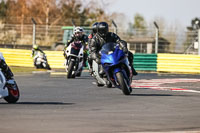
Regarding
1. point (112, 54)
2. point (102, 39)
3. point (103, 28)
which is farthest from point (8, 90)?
point (102, 39)

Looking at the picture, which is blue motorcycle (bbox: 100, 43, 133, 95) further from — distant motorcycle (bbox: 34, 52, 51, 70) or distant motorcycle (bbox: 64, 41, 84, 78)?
distant motorcycle (bbox: 34, 52, 51, 70)

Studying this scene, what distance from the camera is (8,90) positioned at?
34.1 ft

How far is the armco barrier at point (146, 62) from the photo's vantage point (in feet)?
83.5

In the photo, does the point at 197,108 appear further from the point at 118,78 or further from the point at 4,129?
the point at 4,129

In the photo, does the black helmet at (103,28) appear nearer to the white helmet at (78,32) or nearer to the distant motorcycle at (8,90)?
the distant motorcycle at (8,90)

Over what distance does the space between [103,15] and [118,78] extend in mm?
46619

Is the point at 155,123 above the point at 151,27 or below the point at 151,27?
below

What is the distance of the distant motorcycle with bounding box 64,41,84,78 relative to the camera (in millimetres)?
19078

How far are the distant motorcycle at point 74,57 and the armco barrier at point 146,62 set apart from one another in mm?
6625

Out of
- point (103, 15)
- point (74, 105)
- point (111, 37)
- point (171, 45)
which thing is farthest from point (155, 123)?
point (103, 15)

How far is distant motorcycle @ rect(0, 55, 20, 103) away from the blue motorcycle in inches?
93.5

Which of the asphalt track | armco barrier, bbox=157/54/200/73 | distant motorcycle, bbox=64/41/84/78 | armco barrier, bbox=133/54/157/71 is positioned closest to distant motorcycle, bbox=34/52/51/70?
armco barrier, bbox=133/54/157/71

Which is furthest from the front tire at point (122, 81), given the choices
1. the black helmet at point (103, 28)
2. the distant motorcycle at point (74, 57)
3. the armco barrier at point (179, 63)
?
the armco barrier at point (179, 63)

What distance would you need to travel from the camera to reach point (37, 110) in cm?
937
